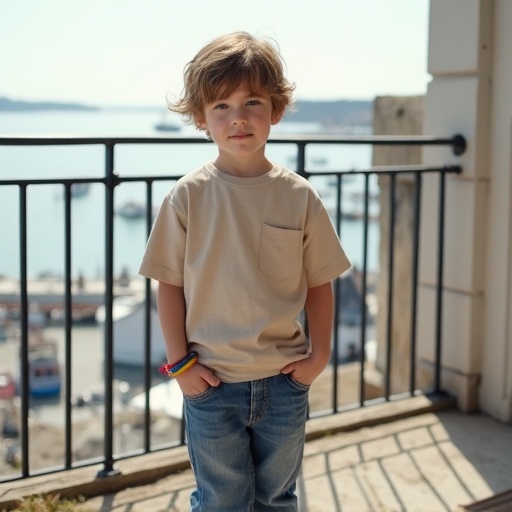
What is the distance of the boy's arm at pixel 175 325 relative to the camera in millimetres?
1818

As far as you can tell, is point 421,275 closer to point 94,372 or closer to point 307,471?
point 307,471

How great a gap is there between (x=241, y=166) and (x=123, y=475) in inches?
58.8

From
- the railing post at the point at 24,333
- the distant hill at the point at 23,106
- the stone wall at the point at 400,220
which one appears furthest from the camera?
the distant hill at the point at 23,106

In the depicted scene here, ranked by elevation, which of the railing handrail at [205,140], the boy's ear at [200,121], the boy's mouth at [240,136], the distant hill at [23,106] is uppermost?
the distant hill at [23,106]

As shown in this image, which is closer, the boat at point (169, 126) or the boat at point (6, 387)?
the boat at point (169, 126)

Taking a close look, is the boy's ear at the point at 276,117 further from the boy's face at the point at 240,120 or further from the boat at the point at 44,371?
the boat at the point at 44,371

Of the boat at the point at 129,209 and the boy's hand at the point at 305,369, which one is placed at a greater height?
the boy's hand at the point at 305,369

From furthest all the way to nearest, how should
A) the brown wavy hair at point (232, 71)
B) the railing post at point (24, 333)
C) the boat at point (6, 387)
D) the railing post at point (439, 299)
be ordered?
the boat at point (6, 387)
the railing post at point (439, 299)
the railing post at point (24, 333)
the brown wavy hair at point (232, 71)

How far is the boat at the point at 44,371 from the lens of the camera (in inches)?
1341

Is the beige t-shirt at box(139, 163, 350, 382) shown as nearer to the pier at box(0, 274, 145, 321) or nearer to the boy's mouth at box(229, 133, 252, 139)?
the boy's mouth at box(229, 133, 252, 139)

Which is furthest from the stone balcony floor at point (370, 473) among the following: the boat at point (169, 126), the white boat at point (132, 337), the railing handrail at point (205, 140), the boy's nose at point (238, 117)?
the white boat at point (132, 337)

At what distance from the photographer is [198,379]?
1809 millimetres

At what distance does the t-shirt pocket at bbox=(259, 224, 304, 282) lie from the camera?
1.80 m

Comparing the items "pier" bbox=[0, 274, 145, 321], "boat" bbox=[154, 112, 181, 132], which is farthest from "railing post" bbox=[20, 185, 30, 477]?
"pier" bbox=[0, 274, 145, 321]
